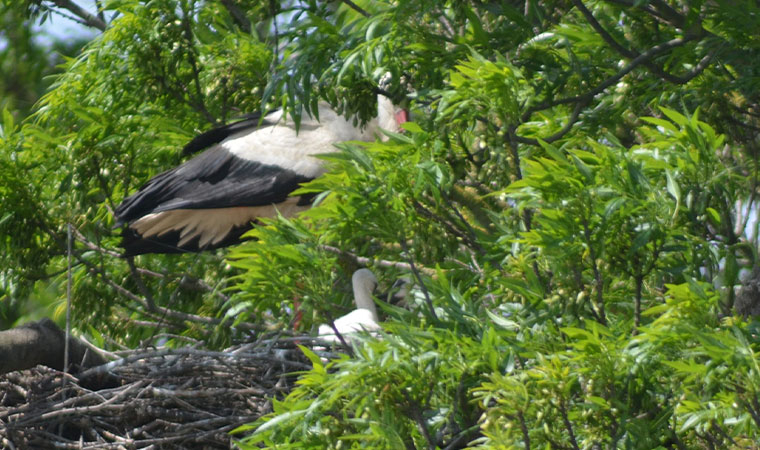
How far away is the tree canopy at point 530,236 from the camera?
8.86 ft

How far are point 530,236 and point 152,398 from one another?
7.90ft

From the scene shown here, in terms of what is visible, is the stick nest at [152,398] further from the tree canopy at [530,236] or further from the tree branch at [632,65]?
the tree branch at [632,65]

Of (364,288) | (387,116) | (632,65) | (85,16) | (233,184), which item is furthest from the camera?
(85,16)

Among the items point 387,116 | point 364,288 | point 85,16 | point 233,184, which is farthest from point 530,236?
point 85,16

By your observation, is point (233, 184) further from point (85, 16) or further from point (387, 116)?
point (85, 16)

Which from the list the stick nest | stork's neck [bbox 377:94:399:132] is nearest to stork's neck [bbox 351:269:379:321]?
the stick nest

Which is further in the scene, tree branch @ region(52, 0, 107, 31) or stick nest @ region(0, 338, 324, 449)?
tree branch @ region(52, 0, 107, 31)

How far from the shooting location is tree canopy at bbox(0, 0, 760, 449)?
8.86ft

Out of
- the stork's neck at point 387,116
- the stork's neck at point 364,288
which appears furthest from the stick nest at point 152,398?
the stork's neck at point 387,116

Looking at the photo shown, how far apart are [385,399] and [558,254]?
603 millimetres

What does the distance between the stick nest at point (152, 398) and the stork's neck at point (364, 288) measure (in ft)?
3.25

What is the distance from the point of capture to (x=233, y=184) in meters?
6.73

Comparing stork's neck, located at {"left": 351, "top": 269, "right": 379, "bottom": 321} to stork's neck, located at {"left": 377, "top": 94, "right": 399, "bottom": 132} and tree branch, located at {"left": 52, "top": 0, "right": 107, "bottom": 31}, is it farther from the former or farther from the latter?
tree branch, located at {"left": 52, "top": 0, "right": 107, "bottom": 31}

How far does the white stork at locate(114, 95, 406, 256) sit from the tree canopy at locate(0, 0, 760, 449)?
172 centimetres
